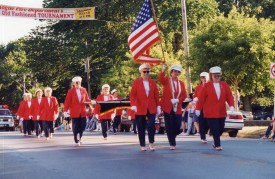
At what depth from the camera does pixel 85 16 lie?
1347 inches

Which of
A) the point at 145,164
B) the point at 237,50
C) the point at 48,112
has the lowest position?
the point at 145,164

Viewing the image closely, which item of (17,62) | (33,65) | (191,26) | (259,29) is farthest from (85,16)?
(17,62)

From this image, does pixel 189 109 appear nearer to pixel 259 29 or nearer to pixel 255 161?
pixel 259 29

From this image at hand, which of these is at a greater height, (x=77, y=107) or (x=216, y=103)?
(x=77, y=107)

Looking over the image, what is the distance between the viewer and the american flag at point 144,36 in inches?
628

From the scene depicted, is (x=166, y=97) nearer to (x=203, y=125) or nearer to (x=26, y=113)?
(x=203, y=125)

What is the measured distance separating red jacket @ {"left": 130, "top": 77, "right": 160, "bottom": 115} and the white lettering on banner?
758 inches

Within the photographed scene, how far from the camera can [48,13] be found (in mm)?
33156

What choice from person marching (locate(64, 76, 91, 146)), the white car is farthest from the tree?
person marching (locate(64, 76, 91, 146))

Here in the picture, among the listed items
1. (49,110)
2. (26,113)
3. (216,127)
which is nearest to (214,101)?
(216,127)

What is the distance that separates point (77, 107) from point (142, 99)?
12.5 feet

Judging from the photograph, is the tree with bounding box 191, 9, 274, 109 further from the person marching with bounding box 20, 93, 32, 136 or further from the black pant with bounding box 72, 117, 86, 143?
the black pant with bounding box 72, 117, 86, 143

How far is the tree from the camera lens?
28.7 metres

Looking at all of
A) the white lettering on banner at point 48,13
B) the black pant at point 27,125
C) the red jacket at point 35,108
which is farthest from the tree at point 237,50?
the red jacket at point 35,108
